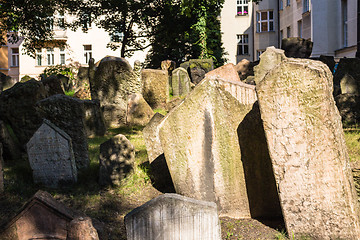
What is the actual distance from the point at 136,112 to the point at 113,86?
101 cm

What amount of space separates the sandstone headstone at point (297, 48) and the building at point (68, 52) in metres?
21.7

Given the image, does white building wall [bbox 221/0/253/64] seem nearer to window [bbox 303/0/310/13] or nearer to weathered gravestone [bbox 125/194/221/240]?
window [bbox 303/0/310/13]

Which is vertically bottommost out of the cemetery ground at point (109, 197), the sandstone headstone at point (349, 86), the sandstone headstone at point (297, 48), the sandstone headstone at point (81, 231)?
the cemetery ground at point (109, 197)

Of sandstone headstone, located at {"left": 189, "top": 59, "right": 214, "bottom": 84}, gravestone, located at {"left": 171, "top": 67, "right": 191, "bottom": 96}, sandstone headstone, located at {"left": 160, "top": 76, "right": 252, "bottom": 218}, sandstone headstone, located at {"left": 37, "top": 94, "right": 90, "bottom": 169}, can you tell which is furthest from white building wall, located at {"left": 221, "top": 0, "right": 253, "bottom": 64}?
sandstone headstone, located at {"left": 160, "top": 76, "right": 252, "bottom": 218}

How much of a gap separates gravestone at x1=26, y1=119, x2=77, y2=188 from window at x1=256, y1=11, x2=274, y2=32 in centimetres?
3303

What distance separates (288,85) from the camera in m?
3.55

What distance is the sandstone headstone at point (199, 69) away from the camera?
1734 centimetres

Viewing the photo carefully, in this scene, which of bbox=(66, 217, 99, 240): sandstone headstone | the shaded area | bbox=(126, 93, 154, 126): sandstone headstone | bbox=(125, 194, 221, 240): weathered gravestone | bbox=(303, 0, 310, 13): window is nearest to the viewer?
bbox=(125, 194, 221, 240): weathered gravestone

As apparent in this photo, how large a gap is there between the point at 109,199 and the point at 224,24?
111ft

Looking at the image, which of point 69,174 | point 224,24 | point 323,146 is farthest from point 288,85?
point 224,24

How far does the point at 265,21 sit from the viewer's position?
3622 centimetres

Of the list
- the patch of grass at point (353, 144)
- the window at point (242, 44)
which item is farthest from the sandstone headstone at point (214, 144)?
the window at point (242, 44)

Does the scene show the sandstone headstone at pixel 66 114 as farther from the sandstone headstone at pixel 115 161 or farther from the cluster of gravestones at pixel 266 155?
the cluster of gravestones at pixel 266 155

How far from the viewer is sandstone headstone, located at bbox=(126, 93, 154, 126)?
10504 mm
